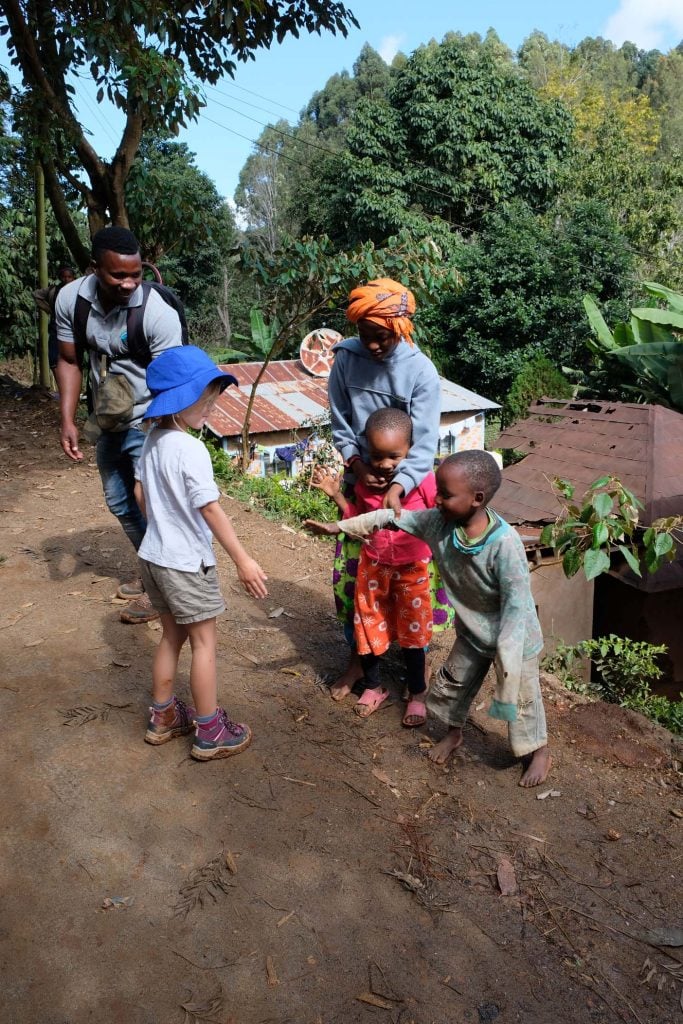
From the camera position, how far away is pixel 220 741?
10.3ft

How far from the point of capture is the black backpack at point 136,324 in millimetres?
3693

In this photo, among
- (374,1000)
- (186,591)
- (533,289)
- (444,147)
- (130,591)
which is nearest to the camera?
(374,1000)

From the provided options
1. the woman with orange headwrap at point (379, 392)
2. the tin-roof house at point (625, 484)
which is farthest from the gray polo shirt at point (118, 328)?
the tin-roof house at point (625, 484)

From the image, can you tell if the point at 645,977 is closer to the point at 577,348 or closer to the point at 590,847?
the point at 590,847

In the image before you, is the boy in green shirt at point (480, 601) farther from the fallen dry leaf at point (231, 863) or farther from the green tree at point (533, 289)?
the green tree at point (533, 289)

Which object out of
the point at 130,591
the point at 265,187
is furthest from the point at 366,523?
the point at 265,187

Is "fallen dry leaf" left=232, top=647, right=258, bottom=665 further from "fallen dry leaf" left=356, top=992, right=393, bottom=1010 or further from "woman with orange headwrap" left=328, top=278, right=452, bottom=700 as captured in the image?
"fallen dry leaf" left=356, top=992, right=393, bottom=1010

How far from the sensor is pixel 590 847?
300 centimetres

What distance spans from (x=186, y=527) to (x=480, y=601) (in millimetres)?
1223

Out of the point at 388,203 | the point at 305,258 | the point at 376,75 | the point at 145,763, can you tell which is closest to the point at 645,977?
the point at 145,763

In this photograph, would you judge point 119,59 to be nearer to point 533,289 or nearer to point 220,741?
point 220,741

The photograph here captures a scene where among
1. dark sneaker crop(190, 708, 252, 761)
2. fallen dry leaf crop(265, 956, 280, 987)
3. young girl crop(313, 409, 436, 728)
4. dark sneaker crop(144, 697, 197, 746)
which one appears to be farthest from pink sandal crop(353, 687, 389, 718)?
fallen dry leaf crop(265, 956, 280, 987)

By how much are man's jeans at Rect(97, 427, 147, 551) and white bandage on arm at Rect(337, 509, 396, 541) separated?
1224mm

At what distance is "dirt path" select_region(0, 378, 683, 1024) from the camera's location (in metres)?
2.24
